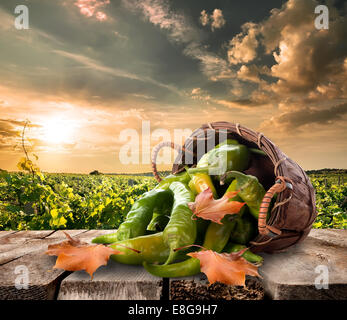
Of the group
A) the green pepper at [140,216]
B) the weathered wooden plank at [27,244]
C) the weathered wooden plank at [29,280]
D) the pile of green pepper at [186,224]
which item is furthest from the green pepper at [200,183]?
the weathered wooden plank at [27,244]

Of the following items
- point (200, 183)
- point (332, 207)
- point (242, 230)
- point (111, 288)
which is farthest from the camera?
point (332, 207)

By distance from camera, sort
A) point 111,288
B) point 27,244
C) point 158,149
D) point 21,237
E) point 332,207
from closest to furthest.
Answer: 1. point 111,288
2. point 27,244
3. point 21,237
4. point 158,149
5. point 332,207

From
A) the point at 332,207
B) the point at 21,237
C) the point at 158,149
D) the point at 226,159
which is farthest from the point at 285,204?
the point at 332,207

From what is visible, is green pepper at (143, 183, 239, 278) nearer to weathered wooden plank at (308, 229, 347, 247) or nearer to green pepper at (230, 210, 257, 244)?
green pepper at (230, 210, 257, 244)

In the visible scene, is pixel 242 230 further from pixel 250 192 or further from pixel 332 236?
pixel 332 236

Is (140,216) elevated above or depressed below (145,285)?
above

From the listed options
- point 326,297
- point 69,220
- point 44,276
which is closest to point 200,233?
point 326,297
